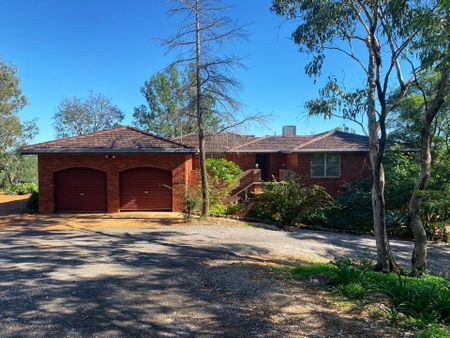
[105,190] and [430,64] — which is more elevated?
[430,64]

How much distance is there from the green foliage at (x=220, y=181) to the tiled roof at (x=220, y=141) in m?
1.30

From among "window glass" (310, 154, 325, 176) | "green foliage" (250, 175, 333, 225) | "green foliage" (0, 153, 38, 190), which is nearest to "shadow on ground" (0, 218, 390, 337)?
→ "green foliage" (250, 175, 333, 225)

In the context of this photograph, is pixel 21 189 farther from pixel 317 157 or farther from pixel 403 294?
pixel 403 294

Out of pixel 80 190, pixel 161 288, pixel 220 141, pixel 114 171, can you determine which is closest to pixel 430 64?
pixel 161 288

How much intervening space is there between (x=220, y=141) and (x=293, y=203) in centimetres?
521

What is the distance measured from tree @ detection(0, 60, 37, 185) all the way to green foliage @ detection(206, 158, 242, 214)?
21.5 metres

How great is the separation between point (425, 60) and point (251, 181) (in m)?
14.8

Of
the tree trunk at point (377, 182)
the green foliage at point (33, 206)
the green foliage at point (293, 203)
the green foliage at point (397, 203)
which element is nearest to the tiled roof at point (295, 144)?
the green foliage at point (397, 203)

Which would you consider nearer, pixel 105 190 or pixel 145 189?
pixel 105 190

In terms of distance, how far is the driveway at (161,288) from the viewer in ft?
15.5

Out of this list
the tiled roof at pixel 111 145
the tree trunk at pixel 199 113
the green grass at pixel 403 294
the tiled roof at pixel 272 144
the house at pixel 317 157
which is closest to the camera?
the green grass at pixel 403 294

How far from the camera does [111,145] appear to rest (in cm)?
1798

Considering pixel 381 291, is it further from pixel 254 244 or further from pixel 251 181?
pixel 251 181

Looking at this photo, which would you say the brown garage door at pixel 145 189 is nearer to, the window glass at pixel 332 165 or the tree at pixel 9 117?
the window glass at pixel 332 165
